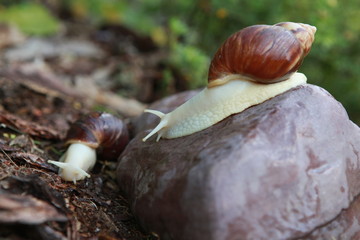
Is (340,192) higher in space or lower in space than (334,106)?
lower

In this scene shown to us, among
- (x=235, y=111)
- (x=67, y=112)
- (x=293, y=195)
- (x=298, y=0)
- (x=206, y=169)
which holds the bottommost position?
(x=67, y=112)

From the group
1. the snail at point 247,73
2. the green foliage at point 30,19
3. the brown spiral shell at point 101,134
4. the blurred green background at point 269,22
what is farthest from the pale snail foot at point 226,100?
the green foliage at point 30,19

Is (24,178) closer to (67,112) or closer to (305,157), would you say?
(305,157)

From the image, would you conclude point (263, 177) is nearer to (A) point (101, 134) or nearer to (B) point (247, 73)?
(B) point (247, 73)

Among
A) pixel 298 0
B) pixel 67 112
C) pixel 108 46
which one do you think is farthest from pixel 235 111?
pixel 108 46

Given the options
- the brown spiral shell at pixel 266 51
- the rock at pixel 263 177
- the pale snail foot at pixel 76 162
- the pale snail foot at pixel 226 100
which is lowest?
the pale snail foot at pixel 76 162

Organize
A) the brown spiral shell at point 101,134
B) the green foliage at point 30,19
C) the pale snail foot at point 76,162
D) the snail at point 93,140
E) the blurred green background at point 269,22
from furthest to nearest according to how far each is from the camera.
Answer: the green foliage at point 30,19 < the blurred green background at point 269,22 < the brown spiral shell at point 101,134 < the snail at point 93,140 < the pale snail foot at point 76,162

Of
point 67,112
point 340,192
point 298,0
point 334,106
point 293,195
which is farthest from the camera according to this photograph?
point 298,0

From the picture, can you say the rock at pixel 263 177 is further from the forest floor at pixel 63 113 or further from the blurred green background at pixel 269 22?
the blurred green background at pixel 269 22
